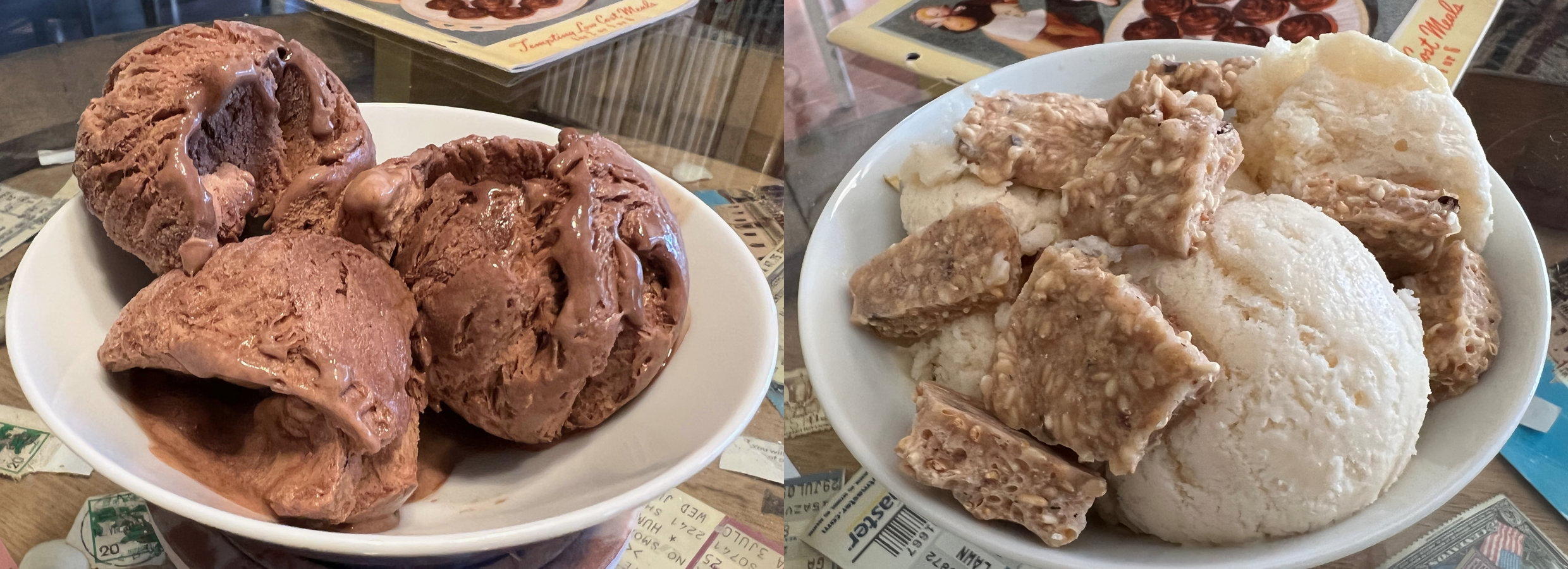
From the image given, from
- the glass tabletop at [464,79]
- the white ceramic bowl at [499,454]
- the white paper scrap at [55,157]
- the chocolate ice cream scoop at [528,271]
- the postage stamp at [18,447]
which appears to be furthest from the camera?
the glass tabletop at [464,79]

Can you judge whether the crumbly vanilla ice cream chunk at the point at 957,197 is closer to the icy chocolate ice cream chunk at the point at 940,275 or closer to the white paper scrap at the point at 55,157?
the icy chocolate ice cream chunk at the point at 940,275

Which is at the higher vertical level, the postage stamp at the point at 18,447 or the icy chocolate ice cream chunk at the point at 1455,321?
the icy chocolate ice cream chunk at the point at 1455,321

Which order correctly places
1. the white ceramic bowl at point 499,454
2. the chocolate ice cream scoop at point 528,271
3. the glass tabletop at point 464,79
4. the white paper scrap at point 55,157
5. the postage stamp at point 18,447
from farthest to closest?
the glass tabletop at point 464,79 < the white paper scrap at point 55,157 < the postage stamp at point 18,447 < the chocolate ice cream scoop at point 528,271 < the white ceramic bowl at point 499,454

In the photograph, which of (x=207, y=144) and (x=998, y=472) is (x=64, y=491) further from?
(x=998, y=472)

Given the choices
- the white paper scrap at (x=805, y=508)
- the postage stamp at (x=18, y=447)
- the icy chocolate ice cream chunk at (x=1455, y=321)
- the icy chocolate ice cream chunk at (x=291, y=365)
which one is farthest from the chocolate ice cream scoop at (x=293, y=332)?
the icy chocolate ice cream chunk at (x=1455, y=321)

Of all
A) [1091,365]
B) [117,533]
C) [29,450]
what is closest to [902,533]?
[1091,365]

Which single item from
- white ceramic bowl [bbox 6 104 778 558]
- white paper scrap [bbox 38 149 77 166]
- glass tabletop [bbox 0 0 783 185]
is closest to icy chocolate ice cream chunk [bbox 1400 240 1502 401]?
white ceramic bowl [bbox 6 104 778 558]
